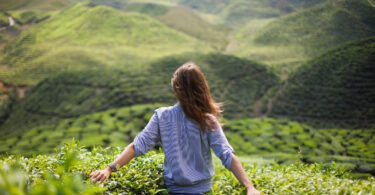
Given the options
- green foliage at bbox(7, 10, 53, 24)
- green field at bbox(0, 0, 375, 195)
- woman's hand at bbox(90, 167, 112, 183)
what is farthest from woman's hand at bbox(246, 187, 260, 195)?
green foliage at bbox(7, 10, 53, 24)

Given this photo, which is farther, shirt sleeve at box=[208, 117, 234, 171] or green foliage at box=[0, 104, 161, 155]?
green foliage at box=[0, 104, 161, 155]

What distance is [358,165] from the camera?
652 centimetres

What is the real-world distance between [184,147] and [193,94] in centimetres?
45

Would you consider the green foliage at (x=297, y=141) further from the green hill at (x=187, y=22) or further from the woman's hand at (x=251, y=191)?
the green hill at (x=187, y=22)

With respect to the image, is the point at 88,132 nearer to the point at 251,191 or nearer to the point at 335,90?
the point at 251,191

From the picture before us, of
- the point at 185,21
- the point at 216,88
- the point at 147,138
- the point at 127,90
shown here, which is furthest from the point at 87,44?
the point at 147,138

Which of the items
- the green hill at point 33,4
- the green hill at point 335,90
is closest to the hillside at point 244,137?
the green hill at point 335,90

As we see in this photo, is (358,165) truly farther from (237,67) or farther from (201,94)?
(237,67)

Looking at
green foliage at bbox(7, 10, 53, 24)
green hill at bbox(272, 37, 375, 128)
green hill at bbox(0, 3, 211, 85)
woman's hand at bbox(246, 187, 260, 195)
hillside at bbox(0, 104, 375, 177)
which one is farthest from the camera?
green foliage at bbox(7, 10, 53, 24)

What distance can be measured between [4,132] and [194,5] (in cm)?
2740

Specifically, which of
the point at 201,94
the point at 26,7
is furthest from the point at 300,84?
the point at 26,7

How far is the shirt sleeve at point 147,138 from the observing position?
1.98 meters

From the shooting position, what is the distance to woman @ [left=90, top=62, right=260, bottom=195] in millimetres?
1924

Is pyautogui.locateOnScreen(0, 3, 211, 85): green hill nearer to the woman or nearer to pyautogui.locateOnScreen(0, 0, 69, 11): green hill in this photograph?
pyautogui.locateOnScreen(0, 0, 69, 11): green hill
